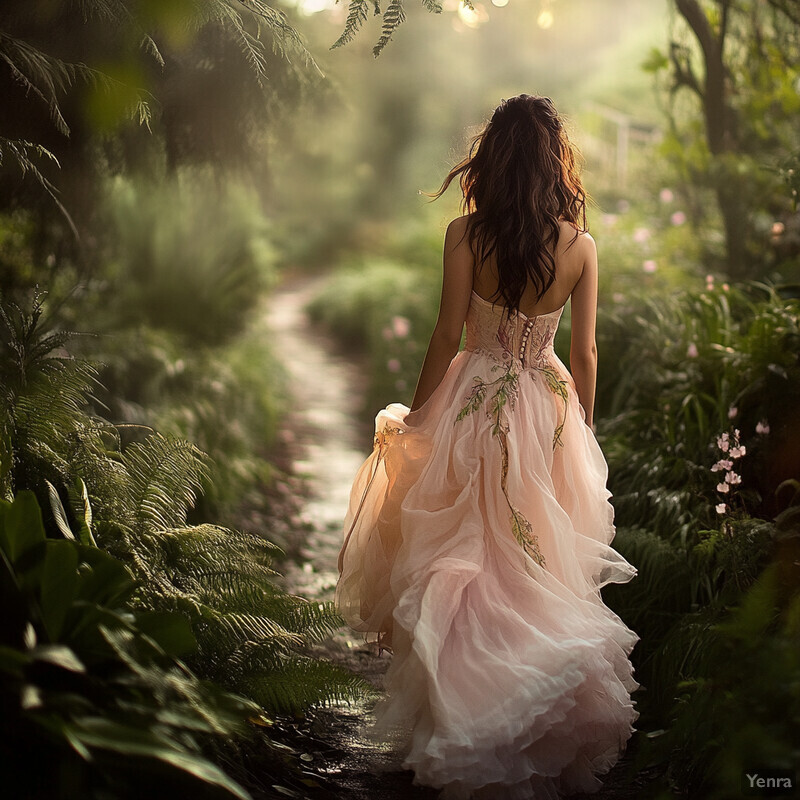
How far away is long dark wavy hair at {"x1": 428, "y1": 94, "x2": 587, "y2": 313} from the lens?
3086 millimetres

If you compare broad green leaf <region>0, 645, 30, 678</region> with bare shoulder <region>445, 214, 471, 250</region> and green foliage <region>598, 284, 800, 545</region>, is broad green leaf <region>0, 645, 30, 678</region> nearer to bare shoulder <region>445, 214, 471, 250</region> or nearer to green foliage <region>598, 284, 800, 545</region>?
bare shoulder <region>445, 214, 471, 250</region>

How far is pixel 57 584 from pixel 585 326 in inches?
84.9

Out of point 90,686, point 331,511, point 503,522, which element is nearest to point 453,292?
point 503,522

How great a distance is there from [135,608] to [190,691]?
621mm

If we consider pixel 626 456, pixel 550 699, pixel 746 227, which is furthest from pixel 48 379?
pixel 746 227

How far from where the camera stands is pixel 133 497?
129 inches

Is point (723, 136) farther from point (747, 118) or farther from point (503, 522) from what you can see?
point (503, 522)

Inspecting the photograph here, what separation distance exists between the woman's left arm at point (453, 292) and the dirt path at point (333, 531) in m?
1.58

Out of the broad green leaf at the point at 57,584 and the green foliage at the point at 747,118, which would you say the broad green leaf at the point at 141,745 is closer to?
the broad green leaf at the point at 57,584

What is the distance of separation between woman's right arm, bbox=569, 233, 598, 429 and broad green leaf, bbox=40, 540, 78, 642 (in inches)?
79.7

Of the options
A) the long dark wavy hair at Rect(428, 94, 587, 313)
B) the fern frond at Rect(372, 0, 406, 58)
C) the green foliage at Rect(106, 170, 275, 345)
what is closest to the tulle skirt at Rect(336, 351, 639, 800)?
the long dark wavy hair at Rect(428, 94, 587, 313)

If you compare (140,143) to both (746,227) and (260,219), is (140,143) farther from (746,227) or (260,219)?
(260,219)

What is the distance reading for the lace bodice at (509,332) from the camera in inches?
128

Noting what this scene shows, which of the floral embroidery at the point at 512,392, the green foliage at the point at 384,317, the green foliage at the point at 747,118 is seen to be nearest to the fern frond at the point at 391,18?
the floral embroidery at the point at 512,392
